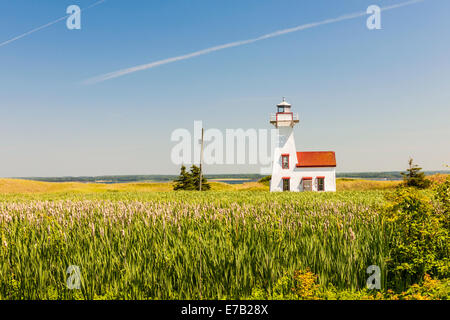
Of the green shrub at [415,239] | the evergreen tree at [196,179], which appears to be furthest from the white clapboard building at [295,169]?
the green shrub at [415,239]

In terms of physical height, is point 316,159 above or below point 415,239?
above

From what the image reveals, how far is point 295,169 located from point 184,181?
19975mm

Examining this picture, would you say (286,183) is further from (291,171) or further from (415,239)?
(415,239)

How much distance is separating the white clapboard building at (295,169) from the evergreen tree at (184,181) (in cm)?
1534

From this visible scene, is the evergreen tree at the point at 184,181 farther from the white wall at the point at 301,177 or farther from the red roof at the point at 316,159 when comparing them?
the red roof at the point at 316,159

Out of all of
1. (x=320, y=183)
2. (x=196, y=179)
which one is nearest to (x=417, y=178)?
(x=320, y=183)

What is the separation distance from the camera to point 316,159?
46.2 m

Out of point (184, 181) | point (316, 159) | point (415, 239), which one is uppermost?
point (316, 159)

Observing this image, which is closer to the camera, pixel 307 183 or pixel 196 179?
pixel 307 183

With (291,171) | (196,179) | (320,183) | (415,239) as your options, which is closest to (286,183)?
(291,171)
